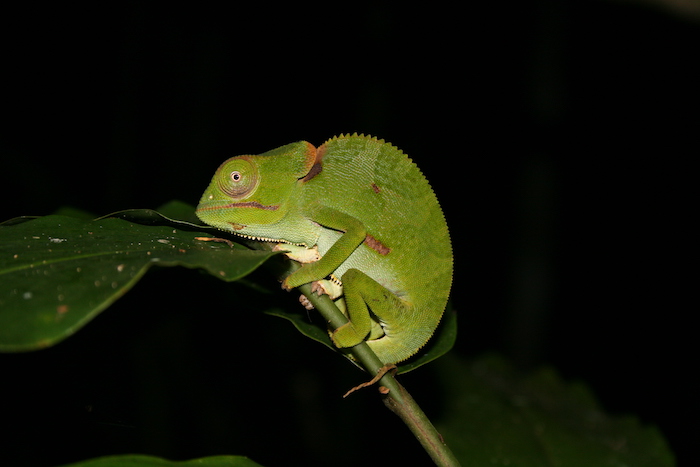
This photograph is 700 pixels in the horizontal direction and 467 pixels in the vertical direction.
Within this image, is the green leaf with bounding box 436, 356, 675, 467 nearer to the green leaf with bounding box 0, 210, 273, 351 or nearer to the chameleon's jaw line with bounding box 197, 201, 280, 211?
the chameleon's jaw line with bounding box 197, 201, 280, 211

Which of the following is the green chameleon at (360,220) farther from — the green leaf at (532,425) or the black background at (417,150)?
the green leaf at (532,425)

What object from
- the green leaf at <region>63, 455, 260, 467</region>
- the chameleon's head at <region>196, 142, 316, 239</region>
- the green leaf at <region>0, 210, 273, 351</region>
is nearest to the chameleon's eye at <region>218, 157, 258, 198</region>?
the chameleon's head at <region>196, 142, 316, 239</region>

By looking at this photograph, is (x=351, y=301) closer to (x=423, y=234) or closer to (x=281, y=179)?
(x=423, y=234)

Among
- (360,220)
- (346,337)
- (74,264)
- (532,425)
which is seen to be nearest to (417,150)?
(532,425)

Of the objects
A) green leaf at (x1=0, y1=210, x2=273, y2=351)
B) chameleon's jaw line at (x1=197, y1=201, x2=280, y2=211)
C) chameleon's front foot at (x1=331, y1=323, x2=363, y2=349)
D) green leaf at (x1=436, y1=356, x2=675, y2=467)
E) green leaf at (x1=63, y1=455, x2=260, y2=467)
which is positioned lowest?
green leaf at (x1=436, y1=356, x2=675, y2=467)

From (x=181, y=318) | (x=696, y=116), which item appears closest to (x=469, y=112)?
(x=696, y=116)

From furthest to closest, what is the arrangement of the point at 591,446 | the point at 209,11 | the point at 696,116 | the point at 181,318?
the point at 696,116, the point at 209,11, the point at 181,318, the point at 591,446

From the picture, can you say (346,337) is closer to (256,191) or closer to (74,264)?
(256,191)
